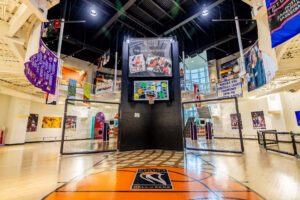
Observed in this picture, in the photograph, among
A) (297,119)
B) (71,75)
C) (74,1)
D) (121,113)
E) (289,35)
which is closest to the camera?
(289,35)

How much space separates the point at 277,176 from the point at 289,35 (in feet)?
9.10

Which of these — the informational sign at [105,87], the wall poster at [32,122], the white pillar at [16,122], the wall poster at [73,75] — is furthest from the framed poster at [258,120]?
the wall poster at [32,122]

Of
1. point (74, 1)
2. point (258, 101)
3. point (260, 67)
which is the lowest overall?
point (258, 101)

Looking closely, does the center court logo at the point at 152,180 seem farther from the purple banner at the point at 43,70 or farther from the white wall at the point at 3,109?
the white wall at the point at 3,109

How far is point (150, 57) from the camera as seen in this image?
6.18 m

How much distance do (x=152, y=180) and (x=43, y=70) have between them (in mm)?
6263

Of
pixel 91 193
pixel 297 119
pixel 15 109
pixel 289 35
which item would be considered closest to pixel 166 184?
pixel 91 193

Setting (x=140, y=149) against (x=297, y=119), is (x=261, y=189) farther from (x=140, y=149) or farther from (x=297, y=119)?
(x=297, y=119)

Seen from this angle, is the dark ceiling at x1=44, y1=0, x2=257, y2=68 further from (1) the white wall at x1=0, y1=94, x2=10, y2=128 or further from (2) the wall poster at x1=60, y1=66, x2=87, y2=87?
(1) the white wall at x1=0, y1=94, x2=10, y2=128

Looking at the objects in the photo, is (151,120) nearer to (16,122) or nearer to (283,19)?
(283,19)

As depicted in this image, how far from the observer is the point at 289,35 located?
279 cm

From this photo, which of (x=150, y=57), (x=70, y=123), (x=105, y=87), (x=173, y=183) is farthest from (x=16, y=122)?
(x=173, y=183)

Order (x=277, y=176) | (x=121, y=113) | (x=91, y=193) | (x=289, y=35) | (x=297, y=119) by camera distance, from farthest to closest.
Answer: (x=297, y=119) → (x=121, y=113) → (x=289, y=35) → (x=277, y=176) → (x=91, y=193)

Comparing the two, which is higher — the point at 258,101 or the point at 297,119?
the point at 258,101
